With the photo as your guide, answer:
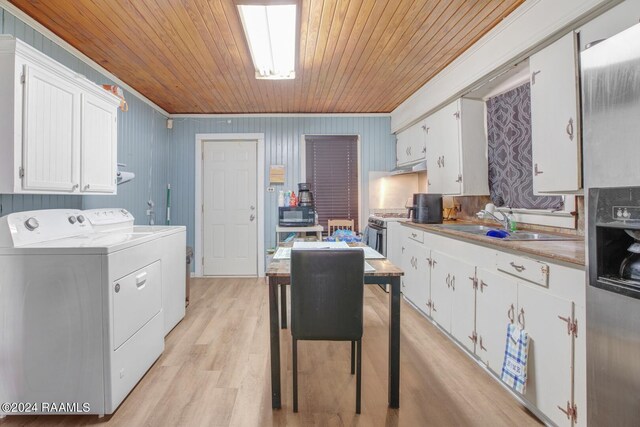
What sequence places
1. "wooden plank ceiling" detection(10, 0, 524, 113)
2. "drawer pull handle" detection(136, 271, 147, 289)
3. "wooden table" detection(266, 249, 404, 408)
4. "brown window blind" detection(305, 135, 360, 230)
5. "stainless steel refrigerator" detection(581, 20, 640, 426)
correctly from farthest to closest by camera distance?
"brown window blind" detection(305, 135, 360, 230) < "wooden plank ceiling" detection(10, 0, 524, 113) < "drawer pull handle" detection(136, 271, 147, 289) < "wooden table" detection(266, 249, 404, 408) < "stainless steel refrigerator" detection(581, 20, 640, 426)

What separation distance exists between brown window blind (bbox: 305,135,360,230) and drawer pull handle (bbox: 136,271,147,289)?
3046 millimetres

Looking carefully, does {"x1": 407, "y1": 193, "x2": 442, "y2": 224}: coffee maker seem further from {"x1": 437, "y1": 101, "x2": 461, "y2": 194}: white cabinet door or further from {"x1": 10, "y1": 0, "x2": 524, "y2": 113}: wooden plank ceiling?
{"x1": 10, "y1": 0, "x2": 524, "y2": 113}: wooden plank ceiling

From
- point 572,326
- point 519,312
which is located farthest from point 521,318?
point 572,326

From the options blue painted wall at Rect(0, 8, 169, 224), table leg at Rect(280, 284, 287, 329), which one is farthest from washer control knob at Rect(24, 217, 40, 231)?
table leg at Rect(280, 284, 287, 329)

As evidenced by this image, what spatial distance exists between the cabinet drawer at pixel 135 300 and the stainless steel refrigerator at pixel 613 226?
90.4 inches

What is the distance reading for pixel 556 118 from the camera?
1871mm

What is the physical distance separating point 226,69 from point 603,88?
2.98 metres

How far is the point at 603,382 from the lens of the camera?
1158mm

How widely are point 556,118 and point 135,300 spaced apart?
113 inches

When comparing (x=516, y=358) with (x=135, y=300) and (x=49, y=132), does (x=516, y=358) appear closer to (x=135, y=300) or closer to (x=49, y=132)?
(x=135, y=300)

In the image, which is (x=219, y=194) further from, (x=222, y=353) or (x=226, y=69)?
(x=222, y=353)

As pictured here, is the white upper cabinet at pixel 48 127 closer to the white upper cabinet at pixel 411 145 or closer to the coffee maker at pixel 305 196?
the coffee maker at pixel 305 196

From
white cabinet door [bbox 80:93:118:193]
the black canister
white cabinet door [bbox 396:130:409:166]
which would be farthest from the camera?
white cabinet door [bbox 396:130:409:166]

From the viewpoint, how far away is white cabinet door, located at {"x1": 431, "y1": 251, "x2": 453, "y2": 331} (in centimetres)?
255
